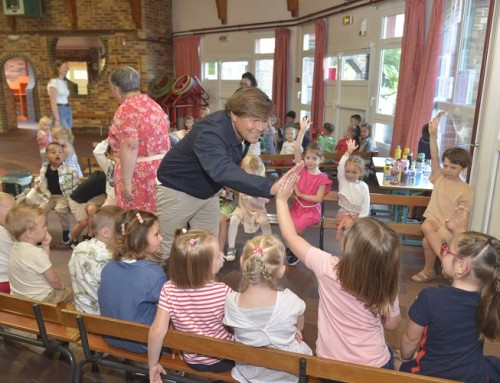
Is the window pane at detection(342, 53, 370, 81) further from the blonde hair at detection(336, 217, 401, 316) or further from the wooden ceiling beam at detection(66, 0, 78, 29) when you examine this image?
the wooden ceiling beam at detection(66, 0, 78, 29)

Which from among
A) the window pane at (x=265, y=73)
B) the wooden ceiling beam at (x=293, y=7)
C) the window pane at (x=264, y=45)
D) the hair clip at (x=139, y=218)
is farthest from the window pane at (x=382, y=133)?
the hair clip at (x=139, y=218)

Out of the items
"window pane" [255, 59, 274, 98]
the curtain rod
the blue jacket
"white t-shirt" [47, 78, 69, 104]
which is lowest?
the blue jacket

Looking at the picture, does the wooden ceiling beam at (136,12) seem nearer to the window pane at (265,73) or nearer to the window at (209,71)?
the window at (209,71)

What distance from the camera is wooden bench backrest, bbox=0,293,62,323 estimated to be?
75.6 inches

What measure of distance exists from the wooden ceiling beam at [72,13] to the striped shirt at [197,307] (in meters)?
11.9

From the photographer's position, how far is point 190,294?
1.71m

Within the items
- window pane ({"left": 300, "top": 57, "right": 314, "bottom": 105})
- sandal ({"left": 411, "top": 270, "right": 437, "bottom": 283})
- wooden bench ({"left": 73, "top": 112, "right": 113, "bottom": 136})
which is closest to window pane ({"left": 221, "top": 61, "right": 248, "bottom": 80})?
window pane ({"left": 300, "top": 57, "right": 314, "bottom": 105})

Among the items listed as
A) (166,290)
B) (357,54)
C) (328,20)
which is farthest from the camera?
(328,20)

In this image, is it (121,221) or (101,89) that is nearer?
(121,221)

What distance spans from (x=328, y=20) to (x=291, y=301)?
757 cm

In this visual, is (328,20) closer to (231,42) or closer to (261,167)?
(231,42)

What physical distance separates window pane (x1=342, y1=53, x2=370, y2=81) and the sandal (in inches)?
179

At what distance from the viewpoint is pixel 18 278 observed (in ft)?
7.55

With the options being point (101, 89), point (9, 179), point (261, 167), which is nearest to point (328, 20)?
point (261, 167)
